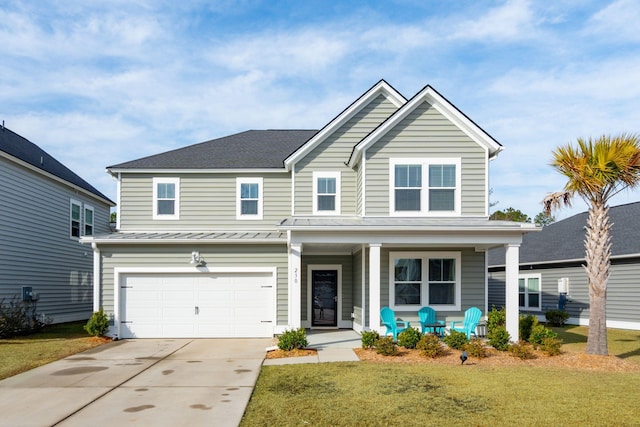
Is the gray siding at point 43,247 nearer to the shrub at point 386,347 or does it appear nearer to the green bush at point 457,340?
the shrub at point 386,347

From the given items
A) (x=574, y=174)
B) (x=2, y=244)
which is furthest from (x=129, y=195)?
(x=574, y=174)

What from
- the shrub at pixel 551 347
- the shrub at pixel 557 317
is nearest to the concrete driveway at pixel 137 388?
the shrub at pixel 551 347

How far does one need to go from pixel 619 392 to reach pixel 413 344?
5.17 metres

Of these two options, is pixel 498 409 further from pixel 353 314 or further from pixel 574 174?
pixel 353 314

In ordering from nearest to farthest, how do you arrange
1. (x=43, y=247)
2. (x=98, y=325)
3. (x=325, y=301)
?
(x=98, y=325)
(x=325, y=301)
(x=43, y=247)

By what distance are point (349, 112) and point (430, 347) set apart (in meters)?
8.66

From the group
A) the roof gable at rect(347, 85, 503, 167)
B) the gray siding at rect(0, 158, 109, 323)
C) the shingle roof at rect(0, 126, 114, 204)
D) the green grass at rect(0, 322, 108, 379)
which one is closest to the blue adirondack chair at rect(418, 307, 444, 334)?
the roof gable at rect(347, 85, 503, 167)

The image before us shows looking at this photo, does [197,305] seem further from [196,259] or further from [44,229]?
[44,229]

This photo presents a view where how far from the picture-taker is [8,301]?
61.1 feet

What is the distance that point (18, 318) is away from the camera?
17.8 m

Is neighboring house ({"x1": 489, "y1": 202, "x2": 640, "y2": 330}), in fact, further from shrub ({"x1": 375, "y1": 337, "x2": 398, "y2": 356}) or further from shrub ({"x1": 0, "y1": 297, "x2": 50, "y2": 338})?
shrub ({"x1": 0, "y1": 297, "x2": 50, "y2": 338})

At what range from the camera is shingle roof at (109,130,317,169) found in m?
19.3

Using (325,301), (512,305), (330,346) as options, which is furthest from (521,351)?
(325,301)

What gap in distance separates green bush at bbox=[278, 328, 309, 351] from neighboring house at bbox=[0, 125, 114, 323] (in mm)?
10847
